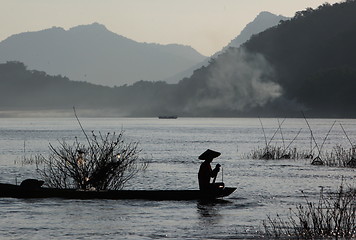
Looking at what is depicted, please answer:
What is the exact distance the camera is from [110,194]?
35500mm

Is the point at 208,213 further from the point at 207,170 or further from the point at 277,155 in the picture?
the point at 277,155

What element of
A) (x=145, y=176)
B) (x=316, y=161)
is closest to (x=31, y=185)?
(x=145, y=176)

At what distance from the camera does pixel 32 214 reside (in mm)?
33562

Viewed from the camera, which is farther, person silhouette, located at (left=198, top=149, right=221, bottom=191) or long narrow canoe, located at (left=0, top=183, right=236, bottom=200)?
long narrow canoe, located at (left=0, top=183, right=236, bottom=200)

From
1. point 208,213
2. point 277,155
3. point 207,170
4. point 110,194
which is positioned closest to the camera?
point 208,213

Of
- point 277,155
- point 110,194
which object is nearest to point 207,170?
point 110,194

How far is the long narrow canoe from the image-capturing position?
116 feet

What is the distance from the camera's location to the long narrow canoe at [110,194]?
3531 centimetres

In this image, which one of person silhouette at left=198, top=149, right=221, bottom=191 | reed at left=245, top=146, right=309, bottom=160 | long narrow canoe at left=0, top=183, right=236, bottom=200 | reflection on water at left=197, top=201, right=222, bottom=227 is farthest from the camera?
reed at left=245, top=146, right=309, bottom=160

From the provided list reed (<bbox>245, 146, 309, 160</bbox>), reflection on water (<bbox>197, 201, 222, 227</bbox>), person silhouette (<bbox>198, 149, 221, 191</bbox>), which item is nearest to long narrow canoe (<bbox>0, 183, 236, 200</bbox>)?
person silhouette (<bbox>198, 149, 221, 191</bbox>)

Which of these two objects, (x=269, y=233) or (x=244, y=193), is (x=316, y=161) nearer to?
(x=244, y=193)

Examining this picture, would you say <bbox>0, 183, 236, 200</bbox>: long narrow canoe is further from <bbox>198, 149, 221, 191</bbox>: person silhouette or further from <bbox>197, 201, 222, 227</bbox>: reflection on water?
<bbox>197, 201, 222, 227</bbox>: reflection on water

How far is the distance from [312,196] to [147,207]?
11.7 meters

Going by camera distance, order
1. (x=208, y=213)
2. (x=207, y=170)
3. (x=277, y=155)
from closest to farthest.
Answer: (x=208, y=213)
(x=207, y=170)
(x=277, y=155)
